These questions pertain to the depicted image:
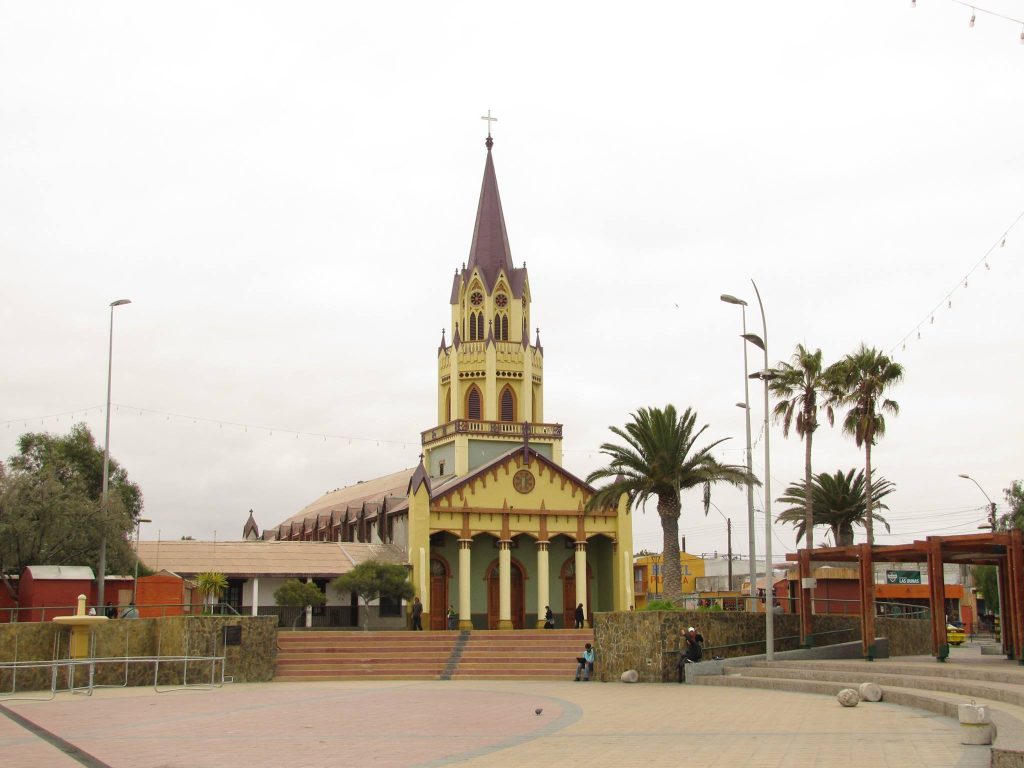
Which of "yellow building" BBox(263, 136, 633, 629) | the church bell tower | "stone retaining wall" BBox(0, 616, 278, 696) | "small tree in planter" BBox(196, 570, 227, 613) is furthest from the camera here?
the church bell tower

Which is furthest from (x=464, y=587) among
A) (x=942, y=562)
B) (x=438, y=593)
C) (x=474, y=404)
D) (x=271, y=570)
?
(x=942, y=562)

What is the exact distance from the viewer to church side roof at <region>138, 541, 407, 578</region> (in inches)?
2028

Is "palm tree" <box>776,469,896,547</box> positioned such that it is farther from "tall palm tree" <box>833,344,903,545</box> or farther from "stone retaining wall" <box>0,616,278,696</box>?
"stone retaining wall" <box>0,616,278,696</box>

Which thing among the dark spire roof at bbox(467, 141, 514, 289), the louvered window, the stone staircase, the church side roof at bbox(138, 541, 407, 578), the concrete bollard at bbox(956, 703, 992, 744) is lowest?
the stone staircase

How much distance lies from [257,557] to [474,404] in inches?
546

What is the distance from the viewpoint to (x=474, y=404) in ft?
197

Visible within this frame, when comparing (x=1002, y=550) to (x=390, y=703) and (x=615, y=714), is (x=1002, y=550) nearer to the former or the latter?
(x=615, y=714)

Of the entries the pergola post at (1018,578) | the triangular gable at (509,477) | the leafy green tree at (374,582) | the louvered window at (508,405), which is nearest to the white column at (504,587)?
the triangular gable at (509,477)

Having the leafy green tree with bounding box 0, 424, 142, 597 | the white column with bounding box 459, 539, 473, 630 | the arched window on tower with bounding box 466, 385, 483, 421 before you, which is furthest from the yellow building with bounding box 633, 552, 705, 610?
the leafy green tree with bounding box 0, 424, 142, 597

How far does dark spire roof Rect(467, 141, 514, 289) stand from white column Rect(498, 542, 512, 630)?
1467cm

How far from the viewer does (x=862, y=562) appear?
31531mm

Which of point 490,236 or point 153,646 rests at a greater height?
point 490,236

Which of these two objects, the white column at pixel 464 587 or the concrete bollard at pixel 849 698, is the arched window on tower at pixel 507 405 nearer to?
the white column at pixel 464 587

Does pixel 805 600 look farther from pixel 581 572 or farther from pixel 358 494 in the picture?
pixel 358 494
